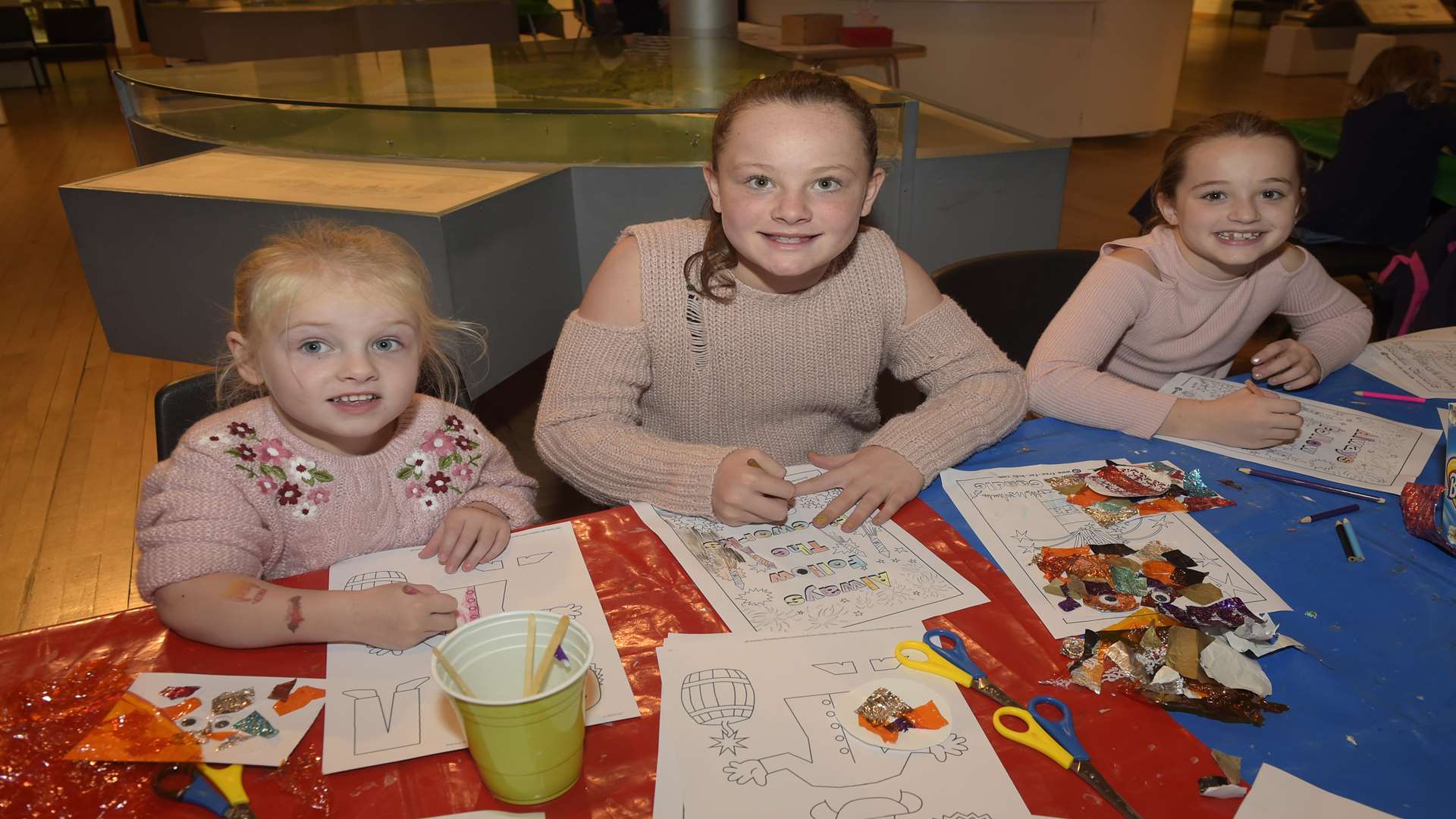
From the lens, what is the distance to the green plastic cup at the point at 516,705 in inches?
29.1

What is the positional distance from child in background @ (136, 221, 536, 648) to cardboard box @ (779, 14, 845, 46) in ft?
16.9

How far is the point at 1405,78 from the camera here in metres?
3.54

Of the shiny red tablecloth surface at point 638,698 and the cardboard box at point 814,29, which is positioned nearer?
the shiny red tablecloth surface at point 638,698

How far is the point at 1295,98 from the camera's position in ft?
29.4

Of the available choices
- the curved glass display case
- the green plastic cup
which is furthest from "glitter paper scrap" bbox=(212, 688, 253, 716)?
the curved glass display case

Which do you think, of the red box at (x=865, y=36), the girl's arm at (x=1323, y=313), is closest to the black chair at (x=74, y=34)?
the red box at (x=865, y=36)

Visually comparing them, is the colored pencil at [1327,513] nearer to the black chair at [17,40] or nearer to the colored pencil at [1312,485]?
the colored pencil at [1312,485]

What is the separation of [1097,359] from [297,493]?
1.33 meters

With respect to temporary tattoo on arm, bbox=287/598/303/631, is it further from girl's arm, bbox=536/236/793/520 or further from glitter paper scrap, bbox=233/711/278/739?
girl's arm, bbox=536/236/793/520

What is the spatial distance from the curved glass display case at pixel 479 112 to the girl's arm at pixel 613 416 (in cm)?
164

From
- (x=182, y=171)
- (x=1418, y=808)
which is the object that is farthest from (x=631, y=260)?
(x=182, y=171)

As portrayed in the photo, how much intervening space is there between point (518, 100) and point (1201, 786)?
309cm

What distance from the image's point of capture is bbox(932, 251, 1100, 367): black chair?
6.28 feet

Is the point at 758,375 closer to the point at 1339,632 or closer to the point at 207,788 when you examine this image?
the point at 1339,632
